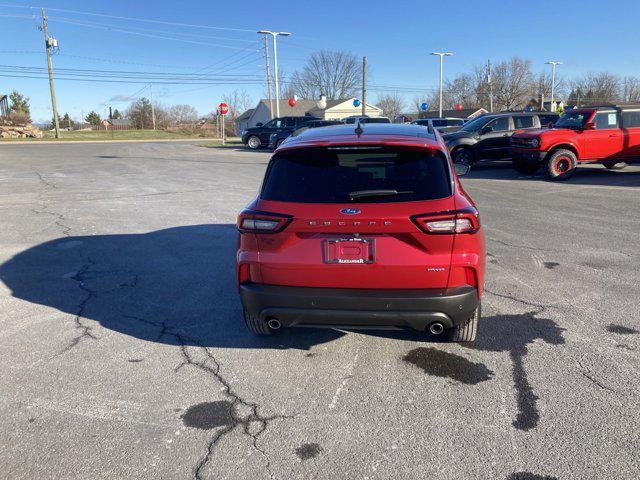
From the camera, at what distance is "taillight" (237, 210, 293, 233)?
133 inches

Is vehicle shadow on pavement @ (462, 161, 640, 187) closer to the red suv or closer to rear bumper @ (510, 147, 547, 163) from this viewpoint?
rear bumper @ (510, 147, 547, 163)

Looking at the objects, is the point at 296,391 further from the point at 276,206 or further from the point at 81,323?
the point at 81,323

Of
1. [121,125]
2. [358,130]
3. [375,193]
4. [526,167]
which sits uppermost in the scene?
[121,125]

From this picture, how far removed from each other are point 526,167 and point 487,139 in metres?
2.13

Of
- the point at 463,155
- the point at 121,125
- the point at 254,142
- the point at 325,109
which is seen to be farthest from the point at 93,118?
the point at 463,155

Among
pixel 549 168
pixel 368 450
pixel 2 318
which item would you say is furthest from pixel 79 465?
pixel 549 168

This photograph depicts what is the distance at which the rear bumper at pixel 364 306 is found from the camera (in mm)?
3308

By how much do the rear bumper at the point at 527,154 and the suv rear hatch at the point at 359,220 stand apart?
11533 mm

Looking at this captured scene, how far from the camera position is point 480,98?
86.9 meters

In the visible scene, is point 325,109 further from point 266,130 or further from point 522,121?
point 522,121

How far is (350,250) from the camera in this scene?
10.9 ft

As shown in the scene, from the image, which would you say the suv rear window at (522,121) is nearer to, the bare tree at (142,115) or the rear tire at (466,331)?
the rear tire at (466,331)

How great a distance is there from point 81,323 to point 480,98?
3605 inches

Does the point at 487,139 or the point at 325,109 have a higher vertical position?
the point at 325,109
